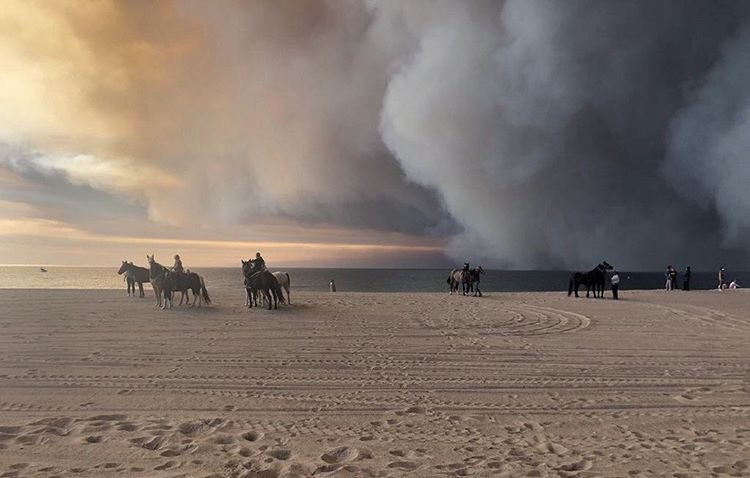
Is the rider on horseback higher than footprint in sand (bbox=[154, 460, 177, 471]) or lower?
higher

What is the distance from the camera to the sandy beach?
552 cm

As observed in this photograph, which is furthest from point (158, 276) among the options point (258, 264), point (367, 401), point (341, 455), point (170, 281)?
point (341, 455)

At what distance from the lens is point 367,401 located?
7.73 m

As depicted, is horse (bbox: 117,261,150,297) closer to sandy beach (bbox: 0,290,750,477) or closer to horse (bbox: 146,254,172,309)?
horse (bbox: 146,254,172,309)

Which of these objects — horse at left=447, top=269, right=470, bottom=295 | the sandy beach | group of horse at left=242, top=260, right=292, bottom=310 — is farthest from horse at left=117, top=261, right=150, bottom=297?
horse at left=447, top=269, right=470, bottom=295

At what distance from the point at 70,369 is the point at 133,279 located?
17.2m

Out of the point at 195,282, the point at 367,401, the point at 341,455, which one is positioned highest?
the point at 195,282

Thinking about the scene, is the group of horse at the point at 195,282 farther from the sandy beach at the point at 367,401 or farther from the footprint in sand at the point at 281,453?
the footprint in sand at the point at 281,453

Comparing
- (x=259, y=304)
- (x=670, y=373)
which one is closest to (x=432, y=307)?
(x=259, y=304)

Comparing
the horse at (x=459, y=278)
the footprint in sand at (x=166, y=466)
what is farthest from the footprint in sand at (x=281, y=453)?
the horse at (x=459, y=278)

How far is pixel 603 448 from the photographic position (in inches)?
235

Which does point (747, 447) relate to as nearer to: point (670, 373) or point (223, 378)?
point (670, 373)

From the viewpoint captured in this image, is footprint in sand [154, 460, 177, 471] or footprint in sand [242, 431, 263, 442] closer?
footprint in sand [154, 460, 177, 471]

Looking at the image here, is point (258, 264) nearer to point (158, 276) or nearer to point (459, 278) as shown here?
point (158, 276)
